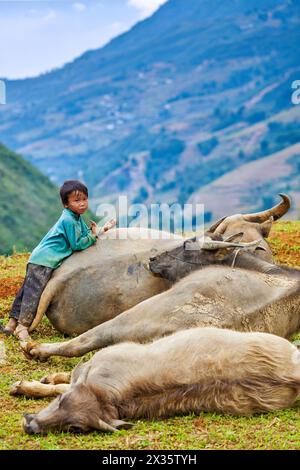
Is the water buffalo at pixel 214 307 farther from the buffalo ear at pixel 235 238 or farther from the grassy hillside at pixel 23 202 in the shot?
the grassy hillside at pixel 23 202

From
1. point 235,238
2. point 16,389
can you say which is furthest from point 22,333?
point 235,238

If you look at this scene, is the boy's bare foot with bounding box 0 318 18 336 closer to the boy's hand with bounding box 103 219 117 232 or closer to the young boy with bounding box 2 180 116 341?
the young boy with bounding box 2 180 116 341

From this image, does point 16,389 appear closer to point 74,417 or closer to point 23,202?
point 74,417

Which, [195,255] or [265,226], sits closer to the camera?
[195,255]

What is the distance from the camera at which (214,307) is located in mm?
7867

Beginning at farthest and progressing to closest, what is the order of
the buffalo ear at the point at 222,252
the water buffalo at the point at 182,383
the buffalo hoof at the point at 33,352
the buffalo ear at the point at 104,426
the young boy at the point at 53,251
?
the young boy at the point at 53,251 → the buffalo ear at the point at 222,252 → the buffalo hoof at the point at 33,352 → the water buffalo at the point at 182,383 → the buffalo ear at the point at 104,426

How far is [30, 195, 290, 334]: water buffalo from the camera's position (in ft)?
29.4

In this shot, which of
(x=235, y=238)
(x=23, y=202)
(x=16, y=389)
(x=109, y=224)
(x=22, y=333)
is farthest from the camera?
(x=23, y=202)

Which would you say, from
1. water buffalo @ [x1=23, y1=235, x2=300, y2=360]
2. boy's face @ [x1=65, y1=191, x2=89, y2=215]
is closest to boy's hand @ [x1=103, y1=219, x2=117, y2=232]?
boy's face @ [x1=65, y1=191, x2=89, y2=215]

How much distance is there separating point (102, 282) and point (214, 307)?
1638 millimetres

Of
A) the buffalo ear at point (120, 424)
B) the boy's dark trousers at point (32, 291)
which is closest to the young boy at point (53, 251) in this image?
the boy's dark trousers at point (32, 291)

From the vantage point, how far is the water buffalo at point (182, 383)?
6223 mm

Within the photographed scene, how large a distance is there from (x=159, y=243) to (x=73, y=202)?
104 centimetres

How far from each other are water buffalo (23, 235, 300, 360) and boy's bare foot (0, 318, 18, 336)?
97 cm
